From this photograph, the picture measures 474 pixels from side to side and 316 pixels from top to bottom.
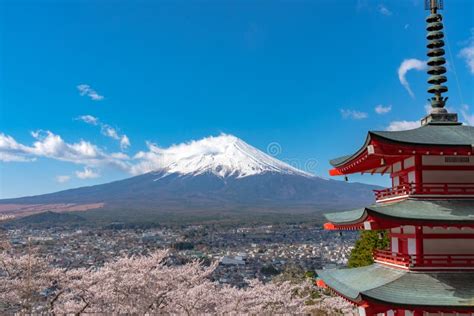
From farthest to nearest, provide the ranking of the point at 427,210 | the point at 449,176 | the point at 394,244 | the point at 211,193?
1. the point at 211,193
2. the point at 394,244
3. the point at 449,176
4. the point at 427,210

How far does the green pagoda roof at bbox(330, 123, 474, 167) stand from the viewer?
27.7 ft

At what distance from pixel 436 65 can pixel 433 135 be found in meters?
1.75

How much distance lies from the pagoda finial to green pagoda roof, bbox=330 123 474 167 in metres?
0.25

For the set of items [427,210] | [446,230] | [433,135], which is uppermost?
[433,135]

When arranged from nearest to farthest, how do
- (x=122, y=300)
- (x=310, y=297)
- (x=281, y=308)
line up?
(x=122, y=300) < (x=281, y=308) < (x=310, y=297)

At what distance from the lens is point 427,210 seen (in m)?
8.38

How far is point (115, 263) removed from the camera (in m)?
15.8

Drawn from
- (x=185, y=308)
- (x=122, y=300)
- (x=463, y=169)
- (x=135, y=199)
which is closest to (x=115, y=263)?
(x=122, y=300)

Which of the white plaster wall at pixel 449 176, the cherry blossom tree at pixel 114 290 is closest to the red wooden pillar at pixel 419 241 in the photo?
the white plaster wall at pixel 449 176

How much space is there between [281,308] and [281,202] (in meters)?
116

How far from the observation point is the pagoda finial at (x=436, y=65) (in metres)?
9.85

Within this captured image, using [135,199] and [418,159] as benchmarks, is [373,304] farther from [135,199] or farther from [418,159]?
[135,199]

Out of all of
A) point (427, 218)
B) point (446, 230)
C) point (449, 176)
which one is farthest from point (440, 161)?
point (427, 218)

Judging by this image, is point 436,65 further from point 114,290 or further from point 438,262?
point 114,290
